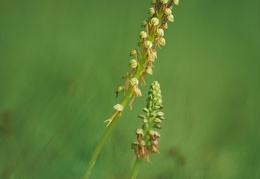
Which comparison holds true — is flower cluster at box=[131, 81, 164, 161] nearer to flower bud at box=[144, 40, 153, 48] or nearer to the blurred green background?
flower bud at box=[144, 40, 153, 48]

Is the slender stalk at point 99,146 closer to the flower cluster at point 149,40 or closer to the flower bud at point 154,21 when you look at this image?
the flower cluster at point 149,40

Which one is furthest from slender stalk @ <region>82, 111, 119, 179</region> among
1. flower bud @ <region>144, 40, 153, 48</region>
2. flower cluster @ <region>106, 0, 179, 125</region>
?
flower bud @ <region>144, 40, 153, 48</region>

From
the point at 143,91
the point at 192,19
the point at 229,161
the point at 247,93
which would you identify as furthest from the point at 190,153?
the point at 192,19

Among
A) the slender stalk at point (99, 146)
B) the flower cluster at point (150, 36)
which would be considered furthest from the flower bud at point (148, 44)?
Result: the slender stalk at point (99, 146)

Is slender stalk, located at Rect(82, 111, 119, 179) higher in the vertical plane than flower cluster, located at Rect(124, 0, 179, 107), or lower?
lower

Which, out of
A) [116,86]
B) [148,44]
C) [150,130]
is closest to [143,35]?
[148,44]

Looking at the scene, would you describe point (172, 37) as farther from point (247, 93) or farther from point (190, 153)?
point (190, 153)
